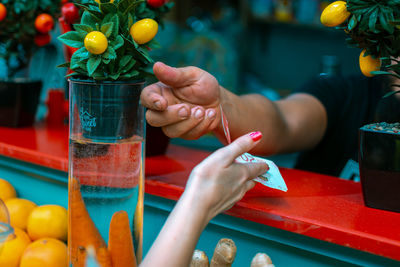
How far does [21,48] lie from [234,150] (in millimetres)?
1156

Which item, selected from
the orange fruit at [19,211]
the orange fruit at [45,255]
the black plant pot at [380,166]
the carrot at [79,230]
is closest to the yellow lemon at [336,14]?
the black plant pot at [380,166]

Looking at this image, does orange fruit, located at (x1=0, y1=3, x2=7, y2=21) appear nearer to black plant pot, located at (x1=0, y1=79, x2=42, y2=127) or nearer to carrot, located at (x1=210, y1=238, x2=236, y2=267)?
black plant pot, located at (x1=0, y1=79, x2=42, y2=127)

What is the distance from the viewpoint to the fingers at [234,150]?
2.20 ft

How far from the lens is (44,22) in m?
1.48

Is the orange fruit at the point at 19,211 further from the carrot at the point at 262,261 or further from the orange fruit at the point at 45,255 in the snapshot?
the carrot at the point at 262,261

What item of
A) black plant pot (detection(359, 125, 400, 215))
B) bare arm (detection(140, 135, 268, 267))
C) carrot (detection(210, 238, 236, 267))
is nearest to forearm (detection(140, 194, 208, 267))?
bare arm (detection(140, 135, 268, 267))

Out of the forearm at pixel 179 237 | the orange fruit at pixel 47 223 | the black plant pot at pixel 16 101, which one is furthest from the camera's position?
the black plant pot at pixel 16 101

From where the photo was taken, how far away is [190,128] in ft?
2.96

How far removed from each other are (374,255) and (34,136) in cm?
110

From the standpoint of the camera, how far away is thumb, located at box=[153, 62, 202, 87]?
853 mm

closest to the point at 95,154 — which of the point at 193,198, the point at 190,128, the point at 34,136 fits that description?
the point at 190,128

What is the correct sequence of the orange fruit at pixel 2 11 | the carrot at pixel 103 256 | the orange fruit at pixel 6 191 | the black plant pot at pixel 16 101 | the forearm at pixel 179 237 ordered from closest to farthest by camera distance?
the forearm at pixel 179 237
the carrot at pixel 103 256
the orange fruit at pixel 6 191
the orange fruit at pixel 2 11
the black plant pot at pixel 16 101

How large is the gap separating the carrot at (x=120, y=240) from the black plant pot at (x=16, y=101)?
914 millimetres

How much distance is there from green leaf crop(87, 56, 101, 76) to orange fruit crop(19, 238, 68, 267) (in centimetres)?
38
